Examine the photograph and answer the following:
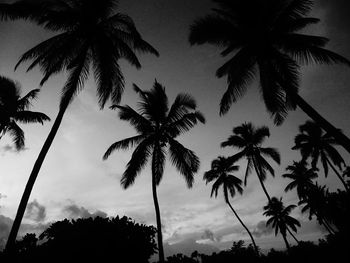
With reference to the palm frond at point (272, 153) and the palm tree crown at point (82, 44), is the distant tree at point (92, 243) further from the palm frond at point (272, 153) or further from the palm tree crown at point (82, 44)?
the palm frond at point (272, 153)

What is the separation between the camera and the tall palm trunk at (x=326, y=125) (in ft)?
26.2

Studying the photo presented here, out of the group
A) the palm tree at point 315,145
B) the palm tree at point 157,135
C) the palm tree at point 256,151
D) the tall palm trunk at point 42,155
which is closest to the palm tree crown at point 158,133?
the palm tree at point 157,135

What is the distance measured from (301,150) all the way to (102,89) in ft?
86.7

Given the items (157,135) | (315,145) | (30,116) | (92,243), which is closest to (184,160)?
(157,135)

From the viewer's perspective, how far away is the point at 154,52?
1247cm

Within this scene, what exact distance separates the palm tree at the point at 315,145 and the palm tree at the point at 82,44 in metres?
24.9

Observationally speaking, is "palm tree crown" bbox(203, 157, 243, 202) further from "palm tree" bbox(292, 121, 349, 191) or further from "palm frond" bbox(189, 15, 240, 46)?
"palm frond" bbox(189, 15, 240, 46)

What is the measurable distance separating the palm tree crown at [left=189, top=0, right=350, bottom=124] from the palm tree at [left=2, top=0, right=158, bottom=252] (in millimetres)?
4185

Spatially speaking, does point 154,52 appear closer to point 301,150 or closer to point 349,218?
point 349,218

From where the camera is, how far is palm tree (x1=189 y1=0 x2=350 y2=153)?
10.5 m

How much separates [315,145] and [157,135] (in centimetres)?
2206

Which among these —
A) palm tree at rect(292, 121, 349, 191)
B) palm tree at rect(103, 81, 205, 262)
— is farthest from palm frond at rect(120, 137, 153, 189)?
palm tree at rect(292, 121, 349, 191)

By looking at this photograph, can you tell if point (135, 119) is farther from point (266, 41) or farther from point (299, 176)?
point (299, 176)

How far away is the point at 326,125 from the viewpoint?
8.79 meters
